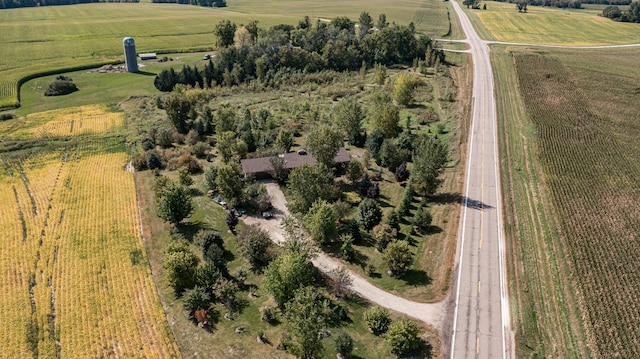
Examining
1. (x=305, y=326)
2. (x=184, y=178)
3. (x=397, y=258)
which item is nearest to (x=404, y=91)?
(x=184, y=178)

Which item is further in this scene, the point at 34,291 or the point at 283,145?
the point at 283,145

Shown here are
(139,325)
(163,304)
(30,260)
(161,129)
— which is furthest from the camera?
(161,129)

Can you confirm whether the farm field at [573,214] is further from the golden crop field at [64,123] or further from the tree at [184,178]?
the golden crop field at [64,123]

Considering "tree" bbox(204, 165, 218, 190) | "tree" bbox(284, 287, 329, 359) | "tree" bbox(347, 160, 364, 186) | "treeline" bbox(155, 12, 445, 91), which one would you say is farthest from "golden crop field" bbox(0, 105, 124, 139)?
"tree" bbox(284, 287, 329, 359)

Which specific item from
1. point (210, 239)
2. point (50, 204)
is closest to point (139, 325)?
point (210, 239)

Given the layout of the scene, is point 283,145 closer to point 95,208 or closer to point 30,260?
point 95,208

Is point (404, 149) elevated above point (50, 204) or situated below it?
above

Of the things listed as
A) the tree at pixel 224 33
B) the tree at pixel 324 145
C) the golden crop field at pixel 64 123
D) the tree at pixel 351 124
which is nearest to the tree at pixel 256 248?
the tree at pixel 324 145
